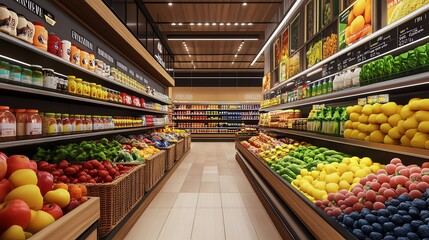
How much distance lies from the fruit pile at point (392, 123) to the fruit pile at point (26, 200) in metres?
2.14

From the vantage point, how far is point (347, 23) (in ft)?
12.0

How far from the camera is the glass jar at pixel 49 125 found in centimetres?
270

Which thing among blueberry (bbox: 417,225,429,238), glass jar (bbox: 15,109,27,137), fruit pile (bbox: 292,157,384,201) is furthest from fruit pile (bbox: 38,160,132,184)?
blueberry (bbox: 417,225,429,238)

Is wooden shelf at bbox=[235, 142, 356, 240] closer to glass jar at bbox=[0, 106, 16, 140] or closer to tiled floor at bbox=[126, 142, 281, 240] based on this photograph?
tiled floor at bbox=[126, 142, 281, 240]

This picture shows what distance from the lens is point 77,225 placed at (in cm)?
166

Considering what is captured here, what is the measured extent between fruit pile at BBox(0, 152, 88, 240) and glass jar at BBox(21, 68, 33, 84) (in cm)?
74

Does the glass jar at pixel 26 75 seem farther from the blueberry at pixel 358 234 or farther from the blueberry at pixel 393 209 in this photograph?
the blueberry at pixel 393 209

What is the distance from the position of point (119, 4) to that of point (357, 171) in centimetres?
513

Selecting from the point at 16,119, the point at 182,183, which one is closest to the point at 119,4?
the point at 182,183

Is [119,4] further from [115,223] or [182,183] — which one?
[115,223]

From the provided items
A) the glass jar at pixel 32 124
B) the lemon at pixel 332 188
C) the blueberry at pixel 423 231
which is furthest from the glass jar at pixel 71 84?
the blueberry at pixel 423 231

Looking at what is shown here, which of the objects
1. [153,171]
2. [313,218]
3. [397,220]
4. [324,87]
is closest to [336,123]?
[324,87]

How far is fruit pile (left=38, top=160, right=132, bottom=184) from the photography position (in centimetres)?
261

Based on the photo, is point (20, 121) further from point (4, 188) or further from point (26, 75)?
point (4, 188)
